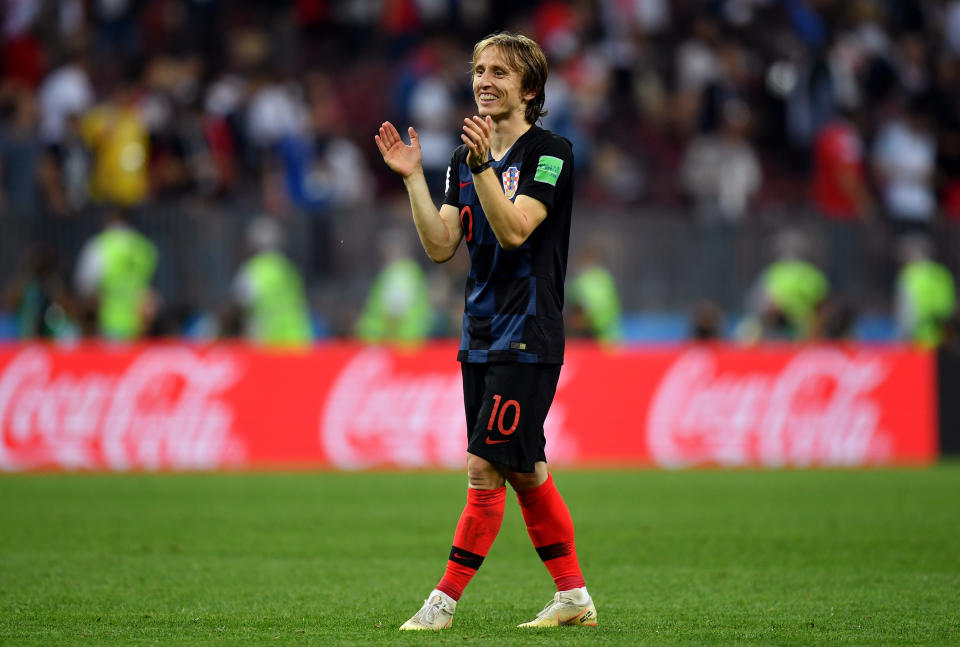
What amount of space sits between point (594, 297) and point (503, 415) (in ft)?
38.2

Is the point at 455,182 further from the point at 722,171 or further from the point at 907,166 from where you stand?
the point at 907,166

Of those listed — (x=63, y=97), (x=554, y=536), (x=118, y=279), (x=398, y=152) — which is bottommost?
(x=554, y=536)

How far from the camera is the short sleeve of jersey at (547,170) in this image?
18.1 feet

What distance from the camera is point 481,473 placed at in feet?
18.3

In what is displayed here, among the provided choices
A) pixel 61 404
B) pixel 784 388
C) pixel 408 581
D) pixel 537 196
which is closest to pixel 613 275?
pixel 784 388

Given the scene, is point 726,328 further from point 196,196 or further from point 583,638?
point 583,638

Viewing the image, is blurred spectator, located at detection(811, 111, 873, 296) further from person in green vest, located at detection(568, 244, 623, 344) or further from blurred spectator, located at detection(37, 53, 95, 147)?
blurred spectator, located at detection(37, 53, 95, 147)

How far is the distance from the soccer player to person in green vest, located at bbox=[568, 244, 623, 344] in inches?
433

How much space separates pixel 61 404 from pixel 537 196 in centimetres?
992

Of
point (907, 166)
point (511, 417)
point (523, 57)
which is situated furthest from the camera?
point (907, 166)

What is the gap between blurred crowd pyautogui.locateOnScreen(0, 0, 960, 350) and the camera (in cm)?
1712

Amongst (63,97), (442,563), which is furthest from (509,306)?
(63,97)

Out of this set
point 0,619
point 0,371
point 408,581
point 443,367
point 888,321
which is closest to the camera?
point 0,619

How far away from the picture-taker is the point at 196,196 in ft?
56.0
